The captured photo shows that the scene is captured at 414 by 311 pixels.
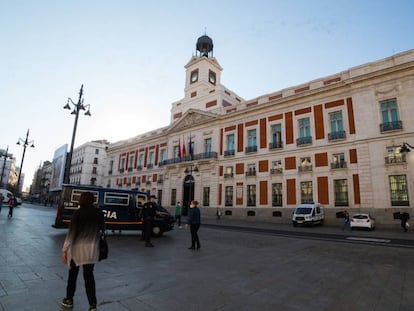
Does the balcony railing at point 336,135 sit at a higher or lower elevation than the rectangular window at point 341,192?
higher

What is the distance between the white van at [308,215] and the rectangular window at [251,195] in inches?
261

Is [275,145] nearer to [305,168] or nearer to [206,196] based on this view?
[305,168]

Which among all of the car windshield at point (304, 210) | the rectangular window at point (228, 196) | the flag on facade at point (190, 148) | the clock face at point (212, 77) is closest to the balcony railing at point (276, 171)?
the rectangular window at point (228, 196)

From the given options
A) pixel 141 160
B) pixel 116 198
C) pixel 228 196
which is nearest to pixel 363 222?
pixel 228 196

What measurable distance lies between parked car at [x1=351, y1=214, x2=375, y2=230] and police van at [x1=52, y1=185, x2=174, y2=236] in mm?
13613

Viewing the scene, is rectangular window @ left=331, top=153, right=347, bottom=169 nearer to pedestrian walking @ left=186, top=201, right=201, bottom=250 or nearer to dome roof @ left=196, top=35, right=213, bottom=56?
pedestrian walking @ left=186, top=201, right=201, bottom=250

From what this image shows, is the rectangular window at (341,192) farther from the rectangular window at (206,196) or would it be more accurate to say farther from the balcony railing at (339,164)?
the rectangular window at (206,196)

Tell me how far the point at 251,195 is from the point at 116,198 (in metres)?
17.4

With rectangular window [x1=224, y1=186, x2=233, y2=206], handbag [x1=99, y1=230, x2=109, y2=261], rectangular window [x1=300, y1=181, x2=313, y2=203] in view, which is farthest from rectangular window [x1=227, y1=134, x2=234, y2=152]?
handbag [x1=99, y1=230, x2=109, y2=261]

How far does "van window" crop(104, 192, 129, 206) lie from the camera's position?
38.2ft

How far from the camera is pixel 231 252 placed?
8.20 metres

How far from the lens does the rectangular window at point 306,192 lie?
74.4ft

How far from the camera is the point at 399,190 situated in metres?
18.6

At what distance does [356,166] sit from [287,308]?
67.4 ft
